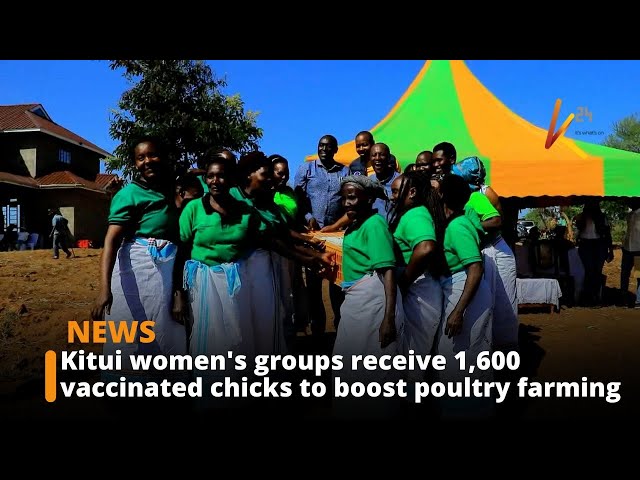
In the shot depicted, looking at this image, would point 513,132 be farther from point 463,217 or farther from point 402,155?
point 463,217

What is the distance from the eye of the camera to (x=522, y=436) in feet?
11.8

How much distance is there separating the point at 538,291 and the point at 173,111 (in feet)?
45.4

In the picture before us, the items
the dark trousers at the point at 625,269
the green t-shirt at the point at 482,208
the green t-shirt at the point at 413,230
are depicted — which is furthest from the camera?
the dark trousers at the point at 625,269

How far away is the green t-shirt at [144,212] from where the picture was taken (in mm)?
3713

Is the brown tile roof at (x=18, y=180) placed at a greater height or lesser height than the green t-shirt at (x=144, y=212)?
greater

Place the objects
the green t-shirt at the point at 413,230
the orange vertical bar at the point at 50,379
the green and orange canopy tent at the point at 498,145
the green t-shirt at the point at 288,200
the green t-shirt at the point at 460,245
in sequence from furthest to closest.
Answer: the green and orange canopy tent at the point at 498,145 < the green t-shirt at the point at 288,200 < the orange vertical bar at the point at 50,379 < the green t-shirt at the point at 460,245 < the green t-shirt at the point at 413,230

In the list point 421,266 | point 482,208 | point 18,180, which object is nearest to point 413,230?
point 421,266

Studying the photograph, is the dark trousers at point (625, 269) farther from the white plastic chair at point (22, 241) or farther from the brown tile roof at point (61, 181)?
the brown tile roof at point (61, 181)

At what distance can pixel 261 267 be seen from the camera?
3.92 meters

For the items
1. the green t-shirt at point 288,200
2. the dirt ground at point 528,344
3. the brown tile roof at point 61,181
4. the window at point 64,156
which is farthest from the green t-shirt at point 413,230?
the window at point 64,156

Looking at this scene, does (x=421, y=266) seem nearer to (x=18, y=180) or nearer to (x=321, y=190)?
(x=321, y=190)
